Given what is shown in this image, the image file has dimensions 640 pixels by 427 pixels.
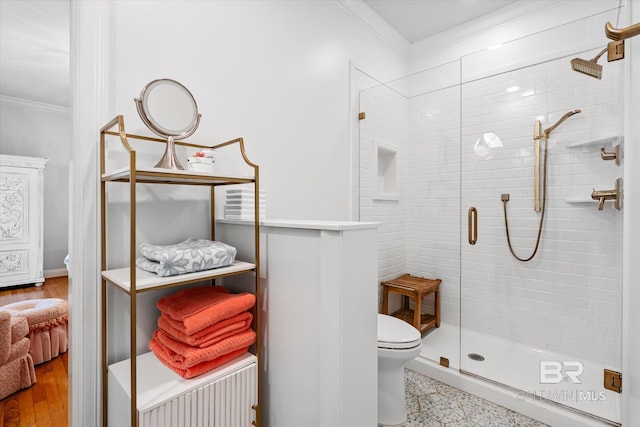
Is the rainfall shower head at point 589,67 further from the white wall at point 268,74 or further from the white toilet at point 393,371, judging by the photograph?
the white toilet at point 393,371

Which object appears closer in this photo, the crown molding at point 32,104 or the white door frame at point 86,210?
the white door frame at point 86,210

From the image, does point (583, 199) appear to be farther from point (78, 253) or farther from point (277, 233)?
point (78, 253)

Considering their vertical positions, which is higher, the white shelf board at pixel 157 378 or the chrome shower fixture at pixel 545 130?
the chrome shower fixture at pixel 545 130

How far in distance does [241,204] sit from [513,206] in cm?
194

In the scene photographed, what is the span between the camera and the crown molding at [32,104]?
4298 millimetres

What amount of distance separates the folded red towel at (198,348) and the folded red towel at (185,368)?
1 centimetres

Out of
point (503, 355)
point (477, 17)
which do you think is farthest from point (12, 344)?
point (477, 17)

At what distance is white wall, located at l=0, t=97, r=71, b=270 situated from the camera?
4.38 m

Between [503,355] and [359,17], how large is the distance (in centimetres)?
275

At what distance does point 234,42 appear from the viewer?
1.65 meters

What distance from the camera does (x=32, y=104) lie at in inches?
178

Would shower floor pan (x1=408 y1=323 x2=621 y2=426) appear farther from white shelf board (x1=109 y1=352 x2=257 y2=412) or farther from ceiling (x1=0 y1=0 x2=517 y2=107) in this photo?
ceiling (x1=0 y1=0 x2=517 y2=107)

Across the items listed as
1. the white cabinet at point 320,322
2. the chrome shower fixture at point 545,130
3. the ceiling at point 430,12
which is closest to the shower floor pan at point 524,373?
the white cabinet at point 320,322

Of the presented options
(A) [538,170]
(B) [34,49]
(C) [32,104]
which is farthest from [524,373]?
(C) [32,104]
